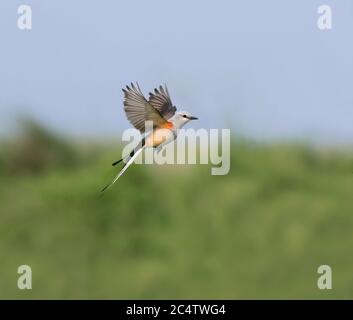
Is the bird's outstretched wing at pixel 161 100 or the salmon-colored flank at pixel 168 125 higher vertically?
the bird's outstretched wing at pixel 161 100

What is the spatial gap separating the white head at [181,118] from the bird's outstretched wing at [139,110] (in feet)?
0.18

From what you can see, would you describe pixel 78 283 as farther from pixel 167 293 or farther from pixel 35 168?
pixel 35 168

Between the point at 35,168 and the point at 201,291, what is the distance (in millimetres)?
1238

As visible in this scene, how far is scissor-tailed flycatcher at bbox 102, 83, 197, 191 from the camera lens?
4.05m

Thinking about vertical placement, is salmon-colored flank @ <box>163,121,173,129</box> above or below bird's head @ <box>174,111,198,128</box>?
below

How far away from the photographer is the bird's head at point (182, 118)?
4.14 m

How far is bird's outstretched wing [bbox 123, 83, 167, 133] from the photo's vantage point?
13.3 ft

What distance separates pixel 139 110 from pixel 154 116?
6 cm

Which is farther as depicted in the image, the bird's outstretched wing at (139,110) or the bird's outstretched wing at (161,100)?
the bird's outstretched wing at (161,100)

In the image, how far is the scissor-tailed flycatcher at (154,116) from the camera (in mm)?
4051

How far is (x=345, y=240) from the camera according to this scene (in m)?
5.55

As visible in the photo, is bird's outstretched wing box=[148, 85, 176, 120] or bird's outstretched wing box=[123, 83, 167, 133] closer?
bird's outstretched wing box=[123, 83, 167, 133]

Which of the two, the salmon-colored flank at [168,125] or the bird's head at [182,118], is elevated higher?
the bird's head at [182,118]

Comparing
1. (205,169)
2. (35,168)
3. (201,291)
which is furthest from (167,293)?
(35,168)
